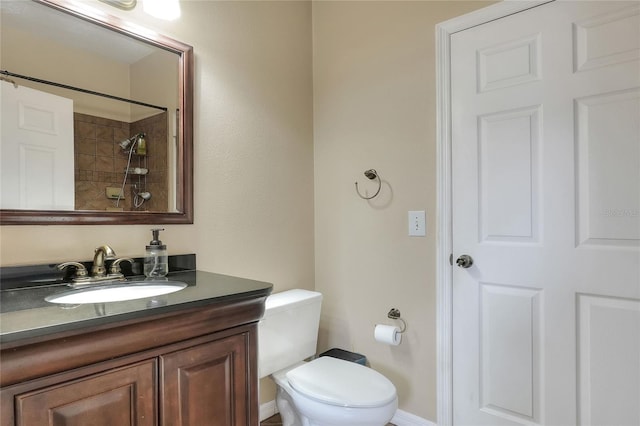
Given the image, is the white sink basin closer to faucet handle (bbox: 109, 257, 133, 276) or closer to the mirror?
faucet handle (bbox: 109, 257, 133, 276)

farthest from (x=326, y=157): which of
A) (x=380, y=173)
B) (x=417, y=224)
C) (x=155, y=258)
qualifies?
(x=155, y=258)

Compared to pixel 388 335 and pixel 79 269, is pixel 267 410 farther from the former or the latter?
pixel 79 269

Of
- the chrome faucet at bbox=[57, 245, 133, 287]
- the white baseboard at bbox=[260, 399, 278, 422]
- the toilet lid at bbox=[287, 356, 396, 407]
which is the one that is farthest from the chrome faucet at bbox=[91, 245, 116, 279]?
the white baseboard at bbox=[260, 399, 278, 422]

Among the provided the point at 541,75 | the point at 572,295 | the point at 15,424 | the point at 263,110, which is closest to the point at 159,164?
the point at 263,110

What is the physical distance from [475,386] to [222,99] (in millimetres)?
1755

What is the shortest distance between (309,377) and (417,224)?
0.87 meters

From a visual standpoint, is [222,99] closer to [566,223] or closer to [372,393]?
[372,393]

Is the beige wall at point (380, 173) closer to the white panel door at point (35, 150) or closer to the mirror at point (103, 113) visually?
the mirror at point (103, 113)

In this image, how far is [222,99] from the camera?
173 cm

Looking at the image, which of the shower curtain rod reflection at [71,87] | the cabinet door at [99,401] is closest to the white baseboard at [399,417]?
the cabinet door at [99,401]

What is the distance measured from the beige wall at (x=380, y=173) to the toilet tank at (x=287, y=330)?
0.32m

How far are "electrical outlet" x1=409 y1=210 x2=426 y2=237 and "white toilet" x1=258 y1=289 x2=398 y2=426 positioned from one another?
1.91ft

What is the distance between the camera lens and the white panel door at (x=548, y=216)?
1.31m

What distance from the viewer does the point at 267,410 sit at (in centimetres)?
190
